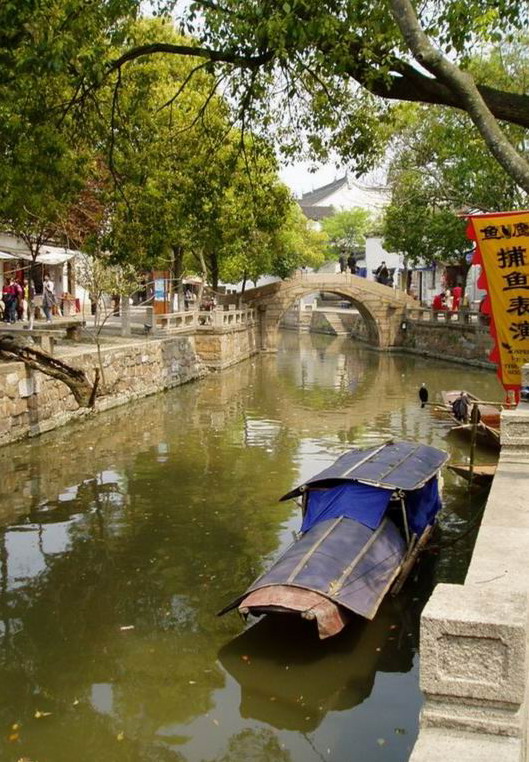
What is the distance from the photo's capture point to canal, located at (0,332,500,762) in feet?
19.7

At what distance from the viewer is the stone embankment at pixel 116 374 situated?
49.3 feet

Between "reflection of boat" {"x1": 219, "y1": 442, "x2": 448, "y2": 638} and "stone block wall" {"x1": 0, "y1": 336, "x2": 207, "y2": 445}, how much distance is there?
298 inches

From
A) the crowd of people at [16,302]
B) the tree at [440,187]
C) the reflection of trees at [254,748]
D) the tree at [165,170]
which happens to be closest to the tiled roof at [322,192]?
the tree at [440,187]

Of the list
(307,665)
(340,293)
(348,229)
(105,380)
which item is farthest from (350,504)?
(348,229)

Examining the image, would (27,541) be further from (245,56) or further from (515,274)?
(515,274)

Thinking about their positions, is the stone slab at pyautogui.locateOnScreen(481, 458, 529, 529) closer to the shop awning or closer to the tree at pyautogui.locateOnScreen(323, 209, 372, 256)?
the shop awning

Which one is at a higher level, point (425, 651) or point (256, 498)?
point (425, 651)

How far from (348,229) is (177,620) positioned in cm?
5353

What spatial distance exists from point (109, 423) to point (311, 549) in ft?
35.9

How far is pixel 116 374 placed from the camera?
64.9 ft

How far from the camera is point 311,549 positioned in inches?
293

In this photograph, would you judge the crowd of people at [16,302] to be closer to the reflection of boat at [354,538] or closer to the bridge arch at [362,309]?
the bridge arch at [362,309]

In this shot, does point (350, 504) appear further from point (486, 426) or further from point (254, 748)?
point (486, 426)

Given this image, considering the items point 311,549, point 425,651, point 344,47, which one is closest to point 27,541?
point 311,549
